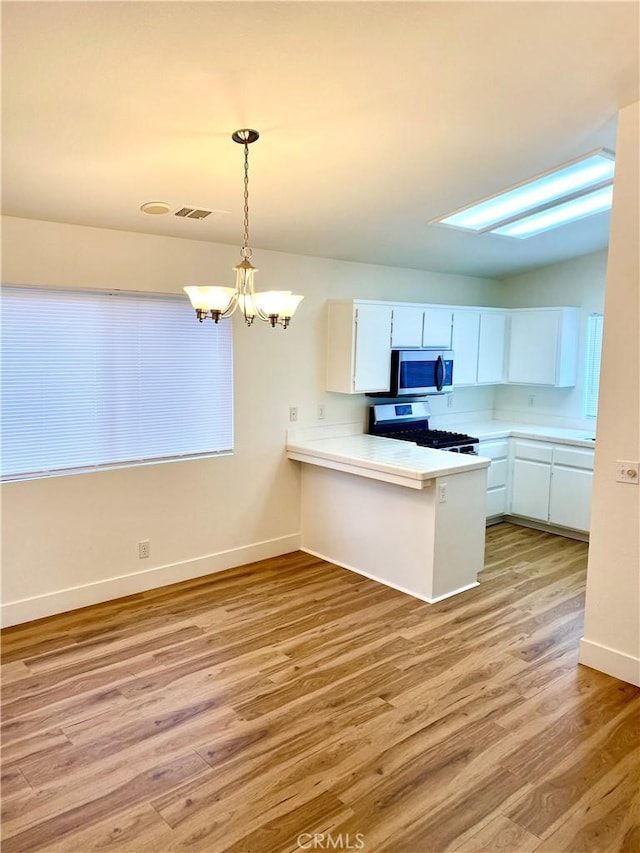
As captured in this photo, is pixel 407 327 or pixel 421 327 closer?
pixel 407 327

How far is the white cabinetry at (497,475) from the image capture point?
527 cm

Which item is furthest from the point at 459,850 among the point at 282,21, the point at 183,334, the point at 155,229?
the point at 155,229

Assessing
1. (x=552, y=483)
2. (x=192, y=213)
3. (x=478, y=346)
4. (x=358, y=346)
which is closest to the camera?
(x=192, y=213)

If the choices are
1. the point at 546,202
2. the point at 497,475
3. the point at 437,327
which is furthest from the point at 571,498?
the point at 546,202

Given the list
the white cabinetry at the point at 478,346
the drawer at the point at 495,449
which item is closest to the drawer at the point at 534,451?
the drawer at the point at 495,449

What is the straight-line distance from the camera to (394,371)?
475 cm

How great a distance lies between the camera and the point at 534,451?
525cm

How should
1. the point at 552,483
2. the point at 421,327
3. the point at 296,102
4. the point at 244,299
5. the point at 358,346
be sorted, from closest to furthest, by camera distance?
→ the point at 296,102
the point at 244,299
the point at 358,346
the point at 421,327
the point at 552,483

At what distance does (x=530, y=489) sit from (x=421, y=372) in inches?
61.4

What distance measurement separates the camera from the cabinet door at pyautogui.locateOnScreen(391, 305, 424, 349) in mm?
4711

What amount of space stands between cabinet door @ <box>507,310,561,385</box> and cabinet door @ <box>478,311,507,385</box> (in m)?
0.10

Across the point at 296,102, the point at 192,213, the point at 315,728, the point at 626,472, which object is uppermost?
the point at 296,102

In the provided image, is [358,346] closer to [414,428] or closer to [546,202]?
[414,428]

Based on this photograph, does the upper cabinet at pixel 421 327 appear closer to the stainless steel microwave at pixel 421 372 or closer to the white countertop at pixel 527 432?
the stainless steel microwave at pixel 421 372
